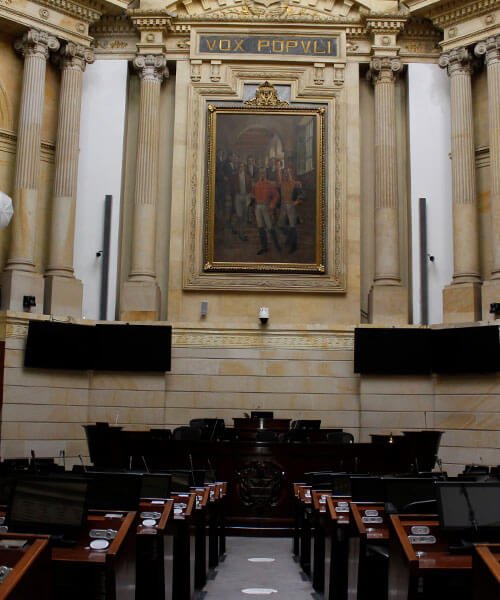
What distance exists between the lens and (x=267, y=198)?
18375 mm

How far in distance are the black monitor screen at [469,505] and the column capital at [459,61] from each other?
15.1 m

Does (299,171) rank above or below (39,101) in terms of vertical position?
below

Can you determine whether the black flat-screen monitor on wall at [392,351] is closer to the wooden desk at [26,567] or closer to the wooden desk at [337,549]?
the wooden desk at [337,549]

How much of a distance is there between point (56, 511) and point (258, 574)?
14.7 ft

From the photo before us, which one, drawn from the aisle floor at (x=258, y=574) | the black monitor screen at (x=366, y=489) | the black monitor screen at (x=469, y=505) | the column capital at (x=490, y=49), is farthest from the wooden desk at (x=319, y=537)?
the column capital at (x=490, y=49)

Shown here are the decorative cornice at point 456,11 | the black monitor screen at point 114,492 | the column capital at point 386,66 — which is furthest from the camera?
the column capital at point 386,66

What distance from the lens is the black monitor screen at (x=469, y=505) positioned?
455 cm

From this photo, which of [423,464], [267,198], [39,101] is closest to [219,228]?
[267,198]

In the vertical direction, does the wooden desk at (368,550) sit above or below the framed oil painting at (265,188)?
below

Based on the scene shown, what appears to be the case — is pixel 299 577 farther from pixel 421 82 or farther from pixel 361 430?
pixel 421 82

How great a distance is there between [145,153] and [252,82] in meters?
2.95

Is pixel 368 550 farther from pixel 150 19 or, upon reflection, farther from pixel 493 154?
pixel 150 19

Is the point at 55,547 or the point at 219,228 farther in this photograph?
the point at 219,228

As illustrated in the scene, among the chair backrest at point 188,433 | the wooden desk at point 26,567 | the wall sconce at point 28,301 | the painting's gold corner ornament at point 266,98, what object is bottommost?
the wooden desk at point 26,567
